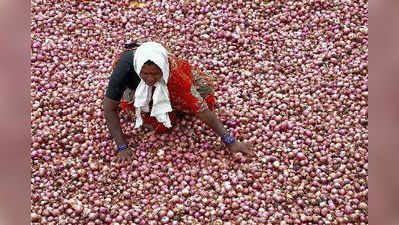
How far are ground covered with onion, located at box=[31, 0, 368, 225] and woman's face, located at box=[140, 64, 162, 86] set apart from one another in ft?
2.57

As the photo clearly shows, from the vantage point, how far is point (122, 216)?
2773 mm

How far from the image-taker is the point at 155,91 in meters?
2.67

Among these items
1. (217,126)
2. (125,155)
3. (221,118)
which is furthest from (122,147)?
(221,118)

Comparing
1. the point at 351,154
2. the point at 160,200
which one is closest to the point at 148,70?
the point at 160,200

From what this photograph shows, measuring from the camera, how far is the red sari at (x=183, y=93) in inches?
107

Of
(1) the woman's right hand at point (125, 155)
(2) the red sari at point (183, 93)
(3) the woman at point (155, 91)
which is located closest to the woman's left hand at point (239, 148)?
(3) the woman at point (155, 91)

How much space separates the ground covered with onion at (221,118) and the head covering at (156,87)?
43 cm

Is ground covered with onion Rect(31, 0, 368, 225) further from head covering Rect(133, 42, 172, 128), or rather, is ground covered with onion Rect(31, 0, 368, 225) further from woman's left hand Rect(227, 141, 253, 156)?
head covering Rect(133, 42, 172, 128)

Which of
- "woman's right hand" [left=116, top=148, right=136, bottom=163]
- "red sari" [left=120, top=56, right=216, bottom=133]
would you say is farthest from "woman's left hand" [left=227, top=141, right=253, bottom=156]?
"woman's right hand" [left=116, top=148, right=136, bottom=163]

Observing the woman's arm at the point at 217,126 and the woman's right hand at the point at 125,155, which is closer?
the woman's arm at the point at 217,126

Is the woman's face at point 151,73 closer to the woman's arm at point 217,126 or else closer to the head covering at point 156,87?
the head covering at point 156,87

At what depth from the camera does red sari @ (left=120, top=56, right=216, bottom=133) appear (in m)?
2.72
